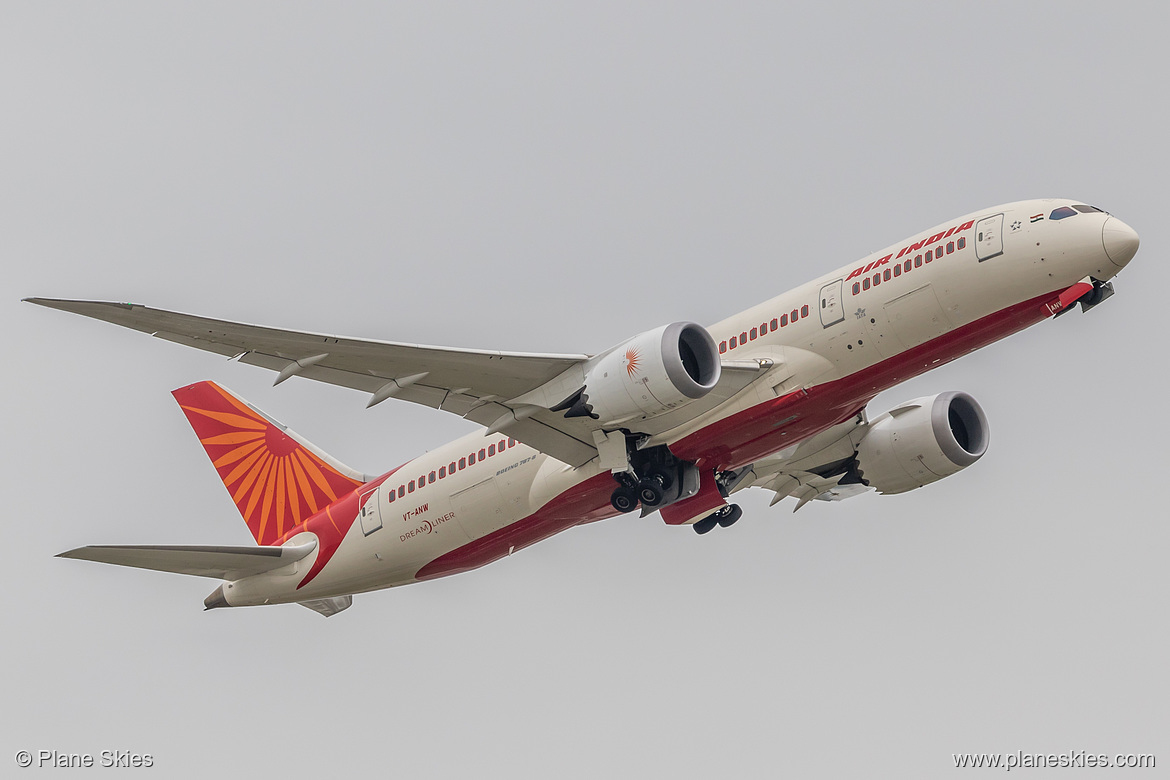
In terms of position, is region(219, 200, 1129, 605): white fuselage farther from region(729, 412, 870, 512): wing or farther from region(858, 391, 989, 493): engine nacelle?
region(858, 391, 989, 493): engine nacelle

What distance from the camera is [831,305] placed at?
3091 cm

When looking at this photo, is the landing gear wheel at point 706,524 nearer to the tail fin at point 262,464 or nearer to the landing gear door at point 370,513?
the landing gear door at point 370,513

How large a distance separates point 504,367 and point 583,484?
3.92 meters

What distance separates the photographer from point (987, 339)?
30656 millimetres

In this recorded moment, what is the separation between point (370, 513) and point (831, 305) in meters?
12.8

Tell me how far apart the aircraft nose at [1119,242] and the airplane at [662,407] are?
40mm

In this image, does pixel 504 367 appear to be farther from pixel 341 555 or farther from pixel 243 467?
pixel 243 467

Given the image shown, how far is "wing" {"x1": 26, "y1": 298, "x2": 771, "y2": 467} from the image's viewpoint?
91.9ft

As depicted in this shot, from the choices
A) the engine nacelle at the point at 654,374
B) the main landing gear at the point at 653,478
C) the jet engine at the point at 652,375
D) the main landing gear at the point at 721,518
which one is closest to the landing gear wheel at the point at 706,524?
the main landing gear at the point at 721,518

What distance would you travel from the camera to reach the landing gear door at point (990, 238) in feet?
97.2

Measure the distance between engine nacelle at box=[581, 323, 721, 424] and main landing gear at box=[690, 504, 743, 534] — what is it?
7035mm

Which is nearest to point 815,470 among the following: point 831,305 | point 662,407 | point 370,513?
point 831,305

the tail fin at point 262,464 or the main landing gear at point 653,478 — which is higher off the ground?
the tail fin at point 262,464

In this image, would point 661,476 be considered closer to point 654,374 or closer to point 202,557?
point 654,374
